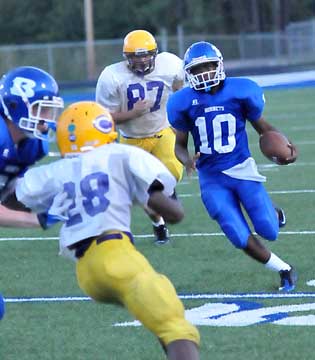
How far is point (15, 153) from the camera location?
5574mm

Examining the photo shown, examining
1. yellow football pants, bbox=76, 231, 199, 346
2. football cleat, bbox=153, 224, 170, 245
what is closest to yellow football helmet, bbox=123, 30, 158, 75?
football cleat, bbox=153, 224, 170, 245

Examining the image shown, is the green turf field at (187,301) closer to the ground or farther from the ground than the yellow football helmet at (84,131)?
closer to the ground

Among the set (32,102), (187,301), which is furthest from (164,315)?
(187,301)

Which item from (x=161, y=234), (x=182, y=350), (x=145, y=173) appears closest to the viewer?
(x=182, y=350)

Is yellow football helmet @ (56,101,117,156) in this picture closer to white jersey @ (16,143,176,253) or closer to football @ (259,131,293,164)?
white jersey @ (16,143,176,253)

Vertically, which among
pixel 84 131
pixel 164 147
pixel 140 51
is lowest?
pixel 164 147

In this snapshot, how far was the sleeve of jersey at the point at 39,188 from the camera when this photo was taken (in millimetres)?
4812

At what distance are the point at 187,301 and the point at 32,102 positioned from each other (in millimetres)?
1954

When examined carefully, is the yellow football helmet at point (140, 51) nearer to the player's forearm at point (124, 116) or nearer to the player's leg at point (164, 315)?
the player's forearm at point (124, 116)

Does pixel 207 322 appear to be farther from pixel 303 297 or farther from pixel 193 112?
pixel 193 112

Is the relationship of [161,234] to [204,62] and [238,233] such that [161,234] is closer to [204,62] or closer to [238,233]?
[238,233]

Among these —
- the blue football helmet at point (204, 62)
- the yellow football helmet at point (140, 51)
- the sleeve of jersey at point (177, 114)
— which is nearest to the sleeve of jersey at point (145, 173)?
the blue football helmet at point (204, 62)

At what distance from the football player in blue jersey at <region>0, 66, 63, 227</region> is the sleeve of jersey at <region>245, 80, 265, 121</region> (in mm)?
1927

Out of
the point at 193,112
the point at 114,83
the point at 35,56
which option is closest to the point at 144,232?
the point at 114,83
